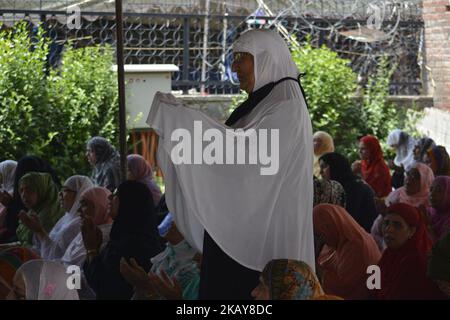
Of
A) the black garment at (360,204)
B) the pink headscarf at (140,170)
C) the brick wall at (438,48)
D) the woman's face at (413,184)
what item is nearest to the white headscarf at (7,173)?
the pink headscarf at (140,170)

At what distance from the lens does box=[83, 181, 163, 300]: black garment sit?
4359mm

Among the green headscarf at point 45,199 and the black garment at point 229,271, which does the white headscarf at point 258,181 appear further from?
the green headscarf at point 45,199

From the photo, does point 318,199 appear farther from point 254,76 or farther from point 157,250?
point 254,76

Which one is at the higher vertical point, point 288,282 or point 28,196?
point 288,282

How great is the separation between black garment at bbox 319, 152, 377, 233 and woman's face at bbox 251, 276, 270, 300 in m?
2.64

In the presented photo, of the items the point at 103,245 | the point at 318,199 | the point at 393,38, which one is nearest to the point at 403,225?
the point at 318,199

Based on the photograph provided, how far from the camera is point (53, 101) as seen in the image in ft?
29.2

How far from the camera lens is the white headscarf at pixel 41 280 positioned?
3.61 meters

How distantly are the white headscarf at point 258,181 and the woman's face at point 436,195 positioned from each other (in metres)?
2.20

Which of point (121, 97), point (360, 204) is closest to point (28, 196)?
point (121, 97)

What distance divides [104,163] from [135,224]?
9.46 feet

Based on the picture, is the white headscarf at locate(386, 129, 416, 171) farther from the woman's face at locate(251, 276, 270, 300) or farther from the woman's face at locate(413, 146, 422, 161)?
the woman's face at locate(251, 276, 270, 300)

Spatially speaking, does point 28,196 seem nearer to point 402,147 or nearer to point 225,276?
point 225,276

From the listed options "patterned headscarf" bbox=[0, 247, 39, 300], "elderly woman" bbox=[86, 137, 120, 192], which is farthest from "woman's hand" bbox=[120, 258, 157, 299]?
"elderly woman" bbox=[86, 137, 120, 192]
